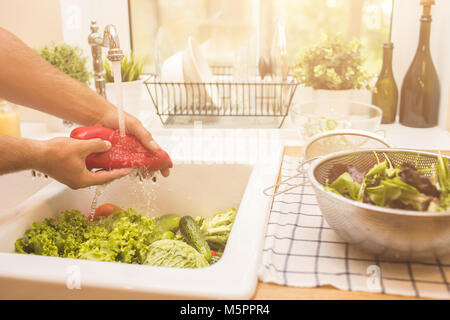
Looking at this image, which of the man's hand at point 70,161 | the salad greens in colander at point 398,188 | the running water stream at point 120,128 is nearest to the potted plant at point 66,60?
the running water stream at point 120,128

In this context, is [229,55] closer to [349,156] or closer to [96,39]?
[96,39]

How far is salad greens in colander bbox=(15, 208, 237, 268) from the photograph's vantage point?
0.85 metres

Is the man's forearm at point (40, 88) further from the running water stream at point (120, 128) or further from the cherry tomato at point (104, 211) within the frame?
the cherry tomato at point (104, 211)

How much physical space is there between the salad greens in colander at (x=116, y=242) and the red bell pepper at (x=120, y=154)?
11 cm

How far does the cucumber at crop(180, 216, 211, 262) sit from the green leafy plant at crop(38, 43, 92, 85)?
2.29ft

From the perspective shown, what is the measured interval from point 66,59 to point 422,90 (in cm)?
115

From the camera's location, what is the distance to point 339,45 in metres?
1.58

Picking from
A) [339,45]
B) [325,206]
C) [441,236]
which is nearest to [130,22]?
[339,45]

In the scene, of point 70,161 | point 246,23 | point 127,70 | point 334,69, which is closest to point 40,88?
point 70,161

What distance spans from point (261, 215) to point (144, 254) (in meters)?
0.23

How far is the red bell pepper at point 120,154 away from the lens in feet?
3.08

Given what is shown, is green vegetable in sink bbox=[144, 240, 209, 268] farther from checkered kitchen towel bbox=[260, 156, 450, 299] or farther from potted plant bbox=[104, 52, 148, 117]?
potted plant bbox=[104, 52, 148, 117]

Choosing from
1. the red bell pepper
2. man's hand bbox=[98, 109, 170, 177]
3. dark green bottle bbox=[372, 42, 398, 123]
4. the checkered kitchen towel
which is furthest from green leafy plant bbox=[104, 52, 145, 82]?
the checkered kitchen towel

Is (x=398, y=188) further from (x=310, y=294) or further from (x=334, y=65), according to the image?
(x=334, y=65)
